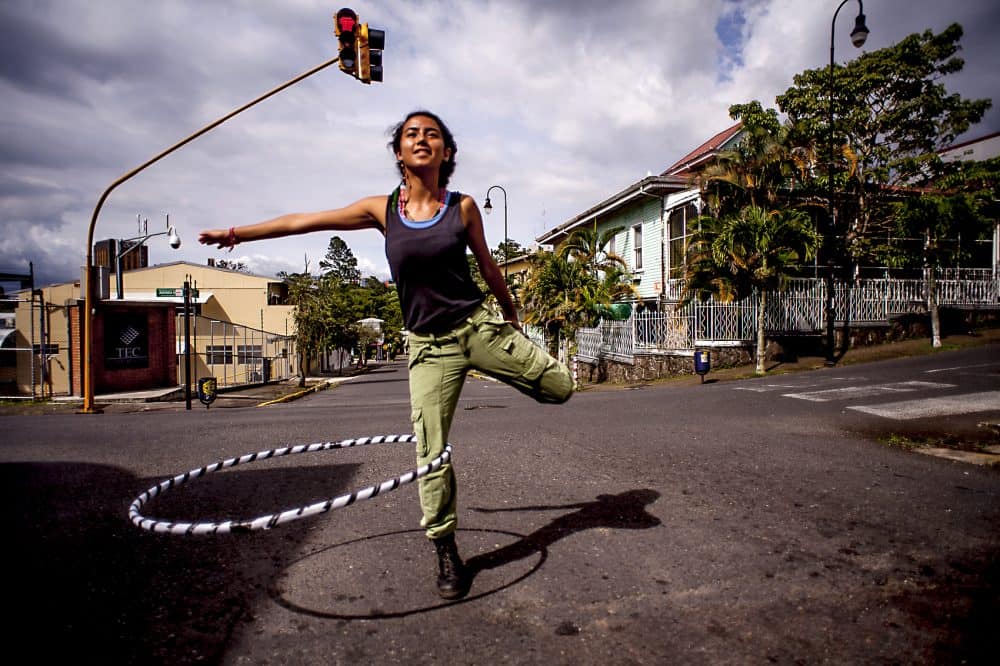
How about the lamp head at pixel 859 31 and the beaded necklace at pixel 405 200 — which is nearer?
the beaded necklace at pixel 405 200

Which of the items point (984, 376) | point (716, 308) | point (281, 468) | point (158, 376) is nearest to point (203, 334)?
point (158, 376)

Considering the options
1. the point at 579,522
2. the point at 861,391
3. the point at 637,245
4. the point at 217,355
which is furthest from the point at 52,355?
the point at 861,391

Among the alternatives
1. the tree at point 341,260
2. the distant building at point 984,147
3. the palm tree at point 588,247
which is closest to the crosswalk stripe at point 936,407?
the palm tree at point 588,247

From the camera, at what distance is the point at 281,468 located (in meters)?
5.95

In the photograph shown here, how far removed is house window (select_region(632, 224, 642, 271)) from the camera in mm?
25578

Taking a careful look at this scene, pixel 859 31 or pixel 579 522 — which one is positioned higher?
pixel 859 31

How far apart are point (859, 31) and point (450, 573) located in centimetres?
2101

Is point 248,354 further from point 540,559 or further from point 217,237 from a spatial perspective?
point 540,559

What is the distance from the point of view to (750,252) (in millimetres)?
17156

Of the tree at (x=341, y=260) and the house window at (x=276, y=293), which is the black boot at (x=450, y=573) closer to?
the house window at (x=276, y=293)

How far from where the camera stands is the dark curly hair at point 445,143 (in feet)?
10.8

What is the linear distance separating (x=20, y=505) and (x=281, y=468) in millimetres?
2050

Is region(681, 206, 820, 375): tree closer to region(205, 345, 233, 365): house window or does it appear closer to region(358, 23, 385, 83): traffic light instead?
region(358, 23, 385, 83): traffic light

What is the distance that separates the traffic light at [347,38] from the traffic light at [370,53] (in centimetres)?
12
